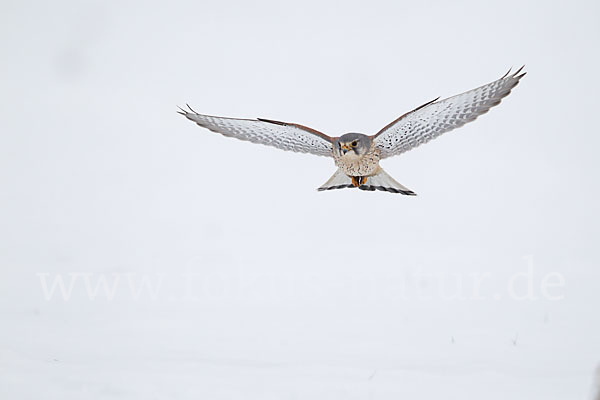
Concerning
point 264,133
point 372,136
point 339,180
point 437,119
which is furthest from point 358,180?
point 264,133

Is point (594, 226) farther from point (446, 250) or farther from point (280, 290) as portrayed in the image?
point (280, 290)

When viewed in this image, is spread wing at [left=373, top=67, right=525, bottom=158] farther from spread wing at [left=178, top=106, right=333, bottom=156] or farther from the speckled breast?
spread wing at [left=178, top=106, right=333, bottom=156]

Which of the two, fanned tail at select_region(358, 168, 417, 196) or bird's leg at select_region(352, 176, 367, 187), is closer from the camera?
bird's leg at select_region(352, 176, 367, 187)

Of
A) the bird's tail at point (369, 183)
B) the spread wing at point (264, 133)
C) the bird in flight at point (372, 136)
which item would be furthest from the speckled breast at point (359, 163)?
the spread wing at point (264, 133)

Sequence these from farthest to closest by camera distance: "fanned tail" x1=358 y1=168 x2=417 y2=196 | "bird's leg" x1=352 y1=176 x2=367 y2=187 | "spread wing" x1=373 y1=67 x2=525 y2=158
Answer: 1. "fanned tail" x1=358 y1=168 x2=417 y2=196
2. "bird's leg" x1=352 y1=176 x2=367 y2=187
3. "spread wing" x1=373 y1=67 x2=525 y2=158

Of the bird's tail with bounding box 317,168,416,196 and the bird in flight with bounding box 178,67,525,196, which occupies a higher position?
the bird in flight with bounding box 178,67,525,196

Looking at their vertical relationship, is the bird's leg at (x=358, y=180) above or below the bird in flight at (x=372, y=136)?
below

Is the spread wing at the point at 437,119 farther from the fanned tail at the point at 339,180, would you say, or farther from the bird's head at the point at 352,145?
the fanned tail at the point at 339,180

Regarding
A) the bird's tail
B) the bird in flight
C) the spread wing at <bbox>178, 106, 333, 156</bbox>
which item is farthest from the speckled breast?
the spread wing at <bbox>178, 106, 333, 156</bbox>

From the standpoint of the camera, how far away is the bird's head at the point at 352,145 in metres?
4.30

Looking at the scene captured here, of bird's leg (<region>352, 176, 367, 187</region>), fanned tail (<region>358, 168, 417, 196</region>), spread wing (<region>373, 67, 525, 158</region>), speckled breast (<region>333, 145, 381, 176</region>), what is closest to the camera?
spread wing (<region>373, 67, 525, 158</region>)

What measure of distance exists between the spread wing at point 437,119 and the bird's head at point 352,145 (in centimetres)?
9

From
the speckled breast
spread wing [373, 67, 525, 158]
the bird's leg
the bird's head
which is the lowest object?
the bird's leg

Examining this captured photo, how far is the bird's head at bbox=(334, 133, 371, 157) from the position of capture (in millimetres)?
4301
